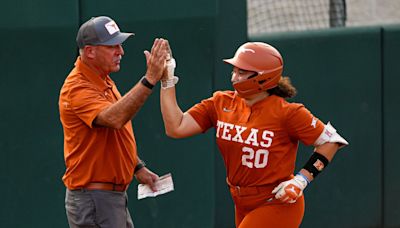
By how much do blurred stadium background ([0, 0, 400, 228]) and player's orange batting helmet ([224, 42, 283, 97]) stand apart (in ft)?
4.69

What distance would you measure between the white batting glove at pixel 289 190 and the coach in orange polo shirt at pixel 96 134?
2.99 ft

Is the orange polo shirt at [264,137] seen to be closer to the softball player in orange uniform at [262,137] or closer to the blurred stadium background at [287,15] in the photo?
the softball player in orange uniform at [262,137]

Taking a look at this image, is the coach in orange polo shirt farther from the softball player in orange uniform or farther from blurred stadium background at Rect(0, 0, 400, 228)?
blurred stadium background at Rect(0, 0, 400, 228)

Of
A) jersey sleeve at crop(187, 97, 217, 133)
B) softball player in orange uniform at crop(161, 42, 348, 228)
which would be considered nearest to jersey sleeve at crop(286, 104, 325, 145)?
softball player in orange uniform at crop(161, 42, 348, 228)

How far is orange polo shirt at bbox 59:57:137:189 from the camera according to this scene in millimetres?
5594

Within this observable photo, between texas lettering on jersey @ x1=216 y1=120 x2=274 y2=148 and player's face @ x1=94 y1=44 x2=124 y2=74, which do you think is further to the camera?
texas lettering on jersey @ x1=216 y1=120 x2=274 y2=148

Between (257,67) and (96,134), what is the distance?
3.50ft

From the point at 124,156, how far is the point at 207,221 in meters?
2.07

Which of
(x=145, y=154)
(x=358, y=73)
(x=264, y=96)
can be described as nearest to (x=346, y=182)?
(x=358, y=73)

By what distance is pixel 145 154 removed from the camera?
738 cm

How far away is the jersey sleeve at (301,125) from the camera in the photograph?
5844mm

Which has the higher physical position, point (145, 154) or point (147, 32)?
point (147, 32)

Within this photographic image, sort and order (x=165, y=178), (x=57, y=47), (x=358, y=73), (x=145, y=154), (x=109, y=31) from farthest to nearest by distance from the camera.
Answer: (x=358, y=73), (x=145, y=154), (x=57, y=47), (x=165, y=178), (x=109, y=31)

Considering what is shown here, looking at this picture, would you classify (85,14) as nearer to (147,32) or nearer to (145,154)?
(147,32)
